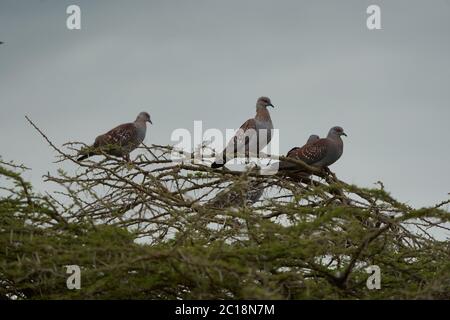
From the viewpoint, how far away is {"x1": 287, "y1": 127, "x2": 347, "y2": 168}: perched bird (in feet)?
35.1

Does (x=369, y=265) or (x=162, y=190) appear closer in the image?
(x=369, y=265)

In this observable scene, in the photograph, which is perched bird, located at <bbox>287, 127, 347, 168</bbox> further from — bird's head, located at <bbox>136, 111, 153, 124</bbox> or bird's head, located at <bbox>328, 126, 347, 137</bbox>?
bird's head, located at <bbox>136, 111, 153, 124</bbox>

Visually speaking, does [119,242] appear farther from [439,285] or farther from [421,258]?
[421,258]

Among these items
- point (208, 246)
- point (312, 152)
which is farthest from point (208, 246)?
point (312, 152)

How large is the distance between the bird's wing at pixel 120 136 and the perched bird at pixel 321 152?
2475 millimetres

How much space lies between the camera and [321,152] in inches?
424

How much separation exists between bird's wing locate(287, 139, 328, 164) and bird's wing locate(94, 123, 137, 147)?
253cm

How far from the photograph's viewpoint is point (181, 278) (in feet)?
21.4

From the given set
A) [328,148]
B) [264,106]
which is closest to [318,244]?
[328,148]

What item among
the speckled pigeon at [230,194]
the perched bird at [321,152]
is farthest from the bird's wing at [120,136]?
the speckled pigeon at [230,194]

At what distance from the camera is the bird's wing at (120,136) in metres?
12.4

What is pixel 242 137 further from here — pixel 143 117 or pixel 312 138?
pixel 143 117
